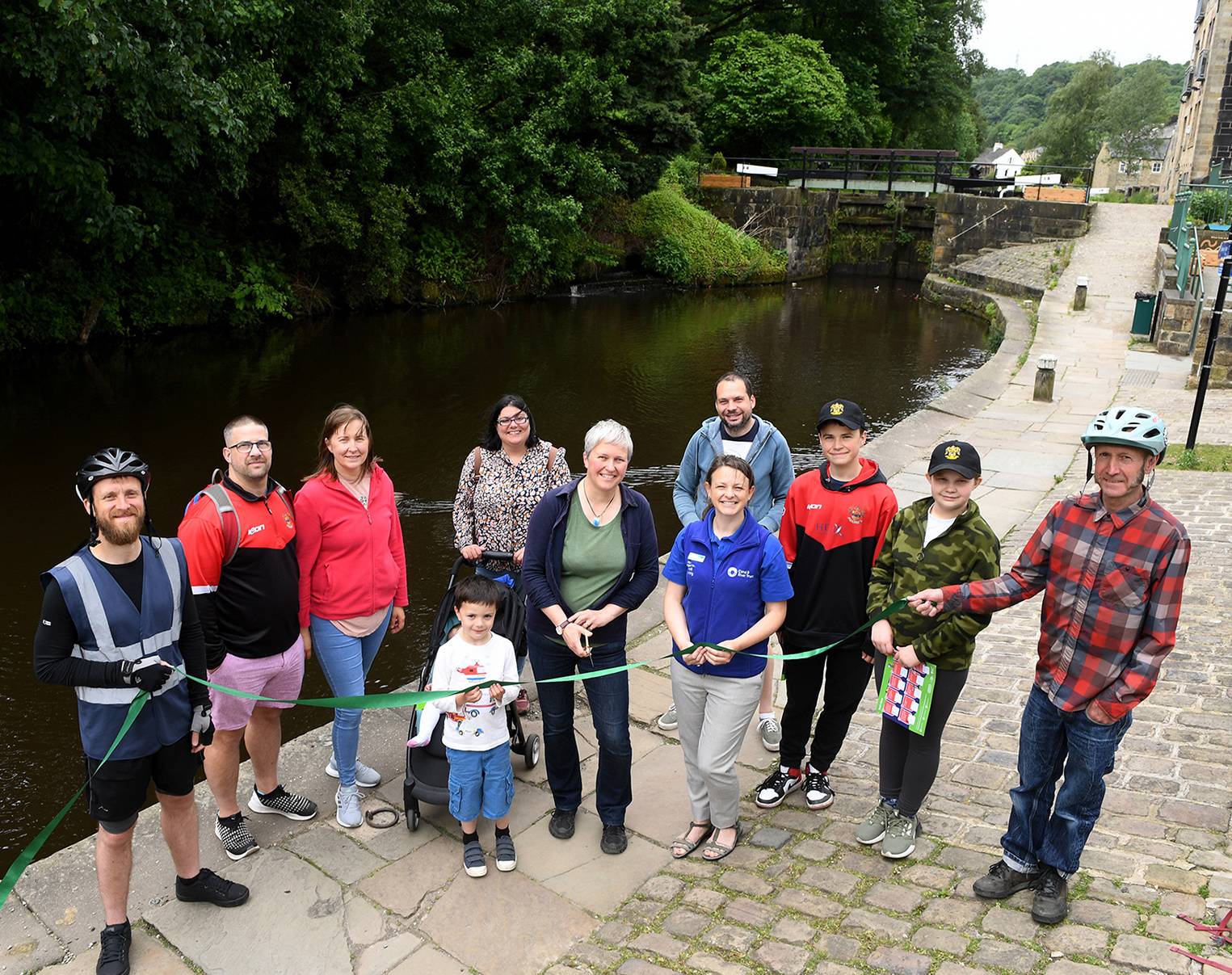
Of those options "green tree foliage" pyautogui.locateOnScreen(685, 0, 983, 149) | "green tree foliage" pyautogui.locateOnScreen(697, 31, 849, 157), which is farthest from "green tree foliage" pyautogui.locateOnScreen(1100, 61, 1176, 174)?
"green tree foliage" pyautogui.locateOnScreen(697, 31, 849, 157)

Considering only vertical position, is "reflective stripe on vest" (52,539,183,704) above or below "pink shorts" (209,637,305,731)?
above

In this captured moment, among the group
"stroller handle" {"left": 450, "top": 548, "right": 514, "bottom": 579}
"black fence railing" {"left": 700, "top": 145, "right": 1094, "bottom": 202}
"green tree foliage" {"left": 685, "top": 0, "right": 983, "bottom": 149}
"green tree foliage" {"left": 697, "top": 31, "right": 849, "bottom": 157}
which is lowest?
"stroller handle" {"left": 450, "top": 548, "right": 514, "bottom": 579}

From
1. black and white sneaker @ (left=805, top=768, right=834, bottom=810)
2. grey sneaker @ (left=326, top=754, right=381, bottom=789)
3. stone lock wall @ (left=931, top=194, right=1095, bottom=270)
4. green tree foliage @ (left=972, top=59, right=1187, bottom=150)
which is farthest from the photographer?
green tree foliage @ (left=972, top=59, right=1187, bottom=150)

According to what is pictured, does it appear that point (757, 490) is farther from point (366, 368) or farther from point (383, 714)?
point (366, 368)

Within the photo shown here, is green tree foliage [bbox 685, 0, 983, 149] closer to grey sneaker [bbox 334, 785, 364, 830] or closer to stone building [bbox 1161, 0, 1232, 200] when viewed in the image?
stone building [bbox 1161, 0, 1232, 200]

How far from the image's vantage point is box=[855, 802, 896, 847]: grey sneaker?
4.05 m

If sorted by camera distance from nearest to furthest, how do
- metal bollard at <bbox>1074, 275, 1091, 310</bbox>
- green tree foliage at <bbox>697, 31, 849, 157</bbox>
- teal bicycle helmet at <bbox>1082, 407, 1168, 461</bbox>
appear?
teal bicycle helmet at <bbox>1082, 407, 1168, 461</bbox> → metal bollard at <bbox>1074, 275, 1091, 310</bbox> → green tree foliage at <bbox>697, 31, 849, 157</bbox>

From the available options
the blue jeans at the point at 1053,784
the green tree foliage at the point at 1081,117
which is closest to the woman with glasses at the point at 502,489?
the blue jeans at the point at 1053,784

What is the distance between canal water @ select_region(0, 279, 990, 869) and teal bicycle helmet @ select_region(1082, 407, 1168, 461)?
4822 mm

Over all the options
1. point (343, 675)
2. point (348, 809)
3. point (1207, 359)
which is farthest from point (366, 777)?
point (1207, 359)

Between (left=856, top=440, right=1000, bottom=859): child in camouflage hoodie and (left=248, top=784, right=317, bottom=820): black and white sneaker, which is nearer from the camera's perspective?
(left=856, top=440, right=1000, bottom=859): child in camouflage hoodie

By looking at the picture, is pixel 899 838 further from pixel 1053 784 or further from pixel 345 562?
pixel 345 562

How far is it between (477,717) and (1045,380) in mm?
11774

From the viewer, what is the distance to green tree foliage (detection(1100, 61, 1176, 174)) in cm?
6341
